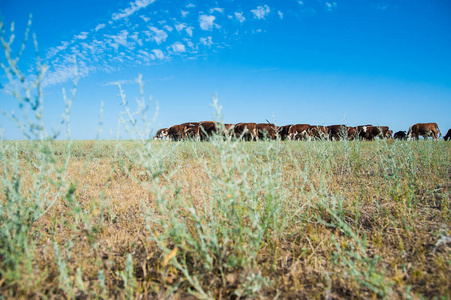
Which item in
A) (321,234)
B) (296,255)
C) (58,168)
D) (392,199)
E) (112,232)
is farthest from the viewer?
(392,199)

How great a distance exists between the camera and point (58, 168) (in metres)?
1.36

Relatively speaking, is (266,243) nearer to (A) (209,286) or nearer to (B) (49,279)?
(A) (209,286)

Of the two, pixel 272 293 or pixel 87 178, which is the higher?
pixel 87 178

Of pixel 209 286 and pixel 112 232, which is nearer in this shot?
pixel 209 286

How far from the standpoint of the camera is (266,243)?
6.17 ft

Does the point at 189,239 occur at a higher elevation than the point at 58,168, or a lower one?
lower

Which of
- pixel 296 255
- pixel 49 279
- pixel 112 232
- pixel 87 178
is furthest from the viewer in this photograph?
pixel 87 178

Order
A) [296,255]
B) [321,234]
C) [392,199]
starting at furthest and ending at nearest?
[392,199]
[321,234]
[296,255]

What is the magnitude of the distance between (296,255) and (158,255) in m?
1.15

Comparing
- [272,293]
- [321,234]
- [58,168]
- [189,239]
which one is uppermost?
[58,168]

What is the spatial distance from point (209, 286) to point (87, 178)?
374 cm

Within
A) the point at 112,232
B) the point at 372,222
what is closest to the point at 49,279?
the point at 112,232

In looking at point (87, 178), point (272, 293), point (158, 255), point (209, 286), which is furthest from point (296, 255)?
point (87, 178)

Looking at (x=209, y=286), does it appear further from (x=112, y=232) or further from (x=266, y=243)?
(x=112, y=232)
